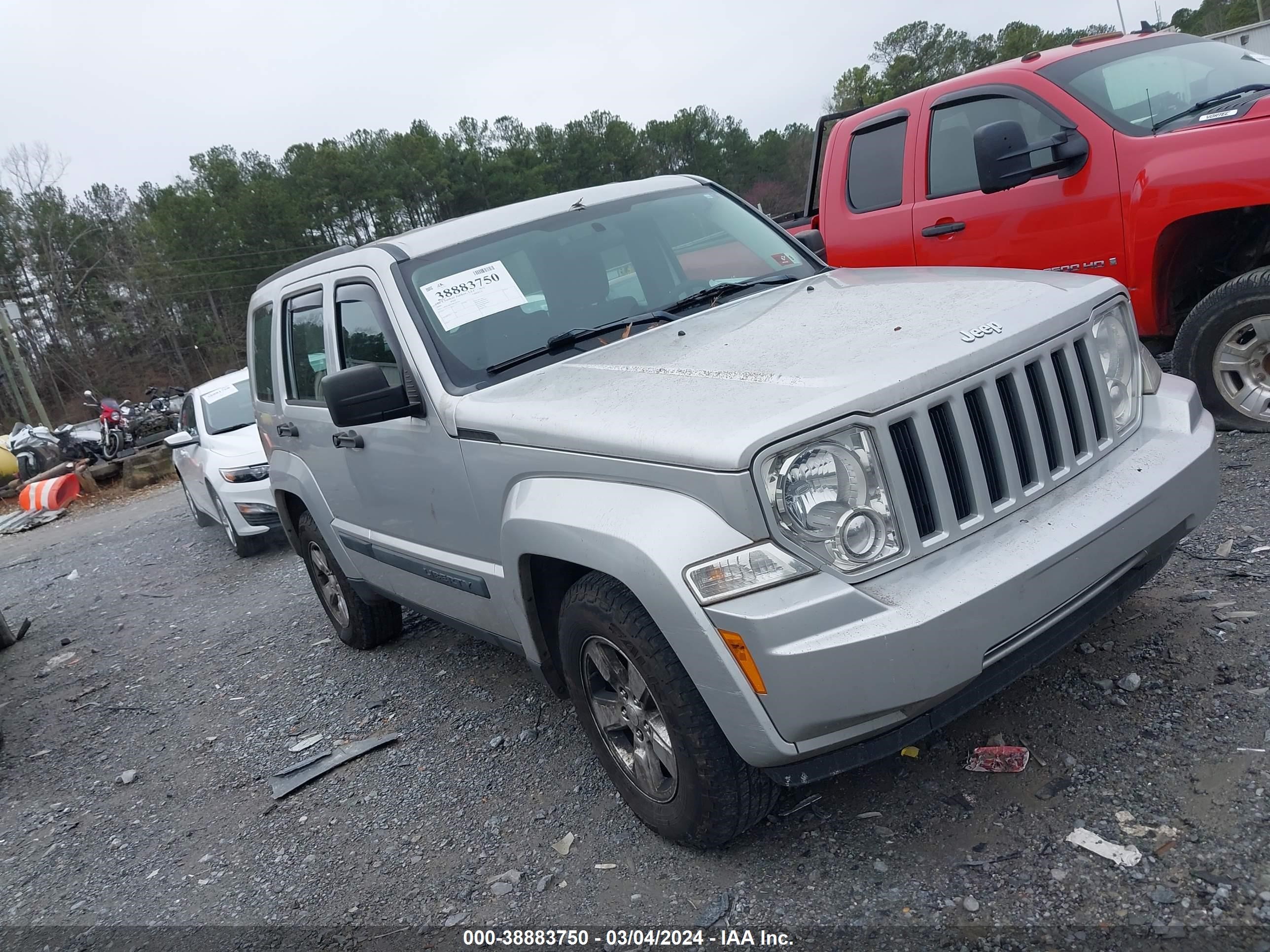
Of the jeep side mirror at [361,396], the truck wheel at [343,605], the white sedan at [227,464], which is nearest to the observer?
the jeep side mirror at [361,396]

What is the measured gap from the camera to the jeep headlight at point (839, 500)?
228cm

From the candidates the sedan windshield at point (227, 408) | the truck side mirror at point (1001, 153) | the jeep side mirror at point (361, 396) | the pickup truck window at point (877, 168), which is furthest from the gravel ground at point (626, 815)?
the sedan windshield at point (227, 408)

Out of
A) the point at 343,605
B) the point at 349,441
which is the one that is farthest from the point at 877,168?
the point at 343,605

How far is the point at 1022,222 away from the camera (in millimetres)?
5223

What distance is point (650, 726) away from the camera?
2.78m

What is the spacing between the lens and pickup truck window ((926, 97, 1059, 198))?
17.0 feet

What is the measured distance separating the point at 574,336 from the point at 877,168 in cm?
337

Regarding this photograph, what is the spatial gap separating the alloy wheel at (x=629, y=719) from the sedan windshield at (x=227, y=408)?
705cm

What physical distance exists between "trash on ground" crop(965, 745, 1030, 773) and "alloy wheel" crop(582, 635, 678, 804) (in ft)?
3.10

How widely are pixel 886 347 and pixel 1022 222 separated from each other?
3.18 m

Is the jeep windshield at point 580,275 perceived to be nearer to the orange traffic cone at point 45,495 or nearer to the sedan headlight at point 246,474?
the sedan headlight at point 246,474

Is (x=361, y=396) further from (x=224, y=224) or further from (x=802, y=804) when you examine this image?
(x=224, y=224)

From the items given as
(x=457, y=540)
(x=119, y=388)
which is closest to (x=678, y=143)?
(x=119, y=388)

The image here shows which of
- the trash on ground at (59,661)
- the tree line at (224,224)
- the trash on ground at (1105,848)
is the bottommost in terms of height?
the trash on ground at (1105,848)
